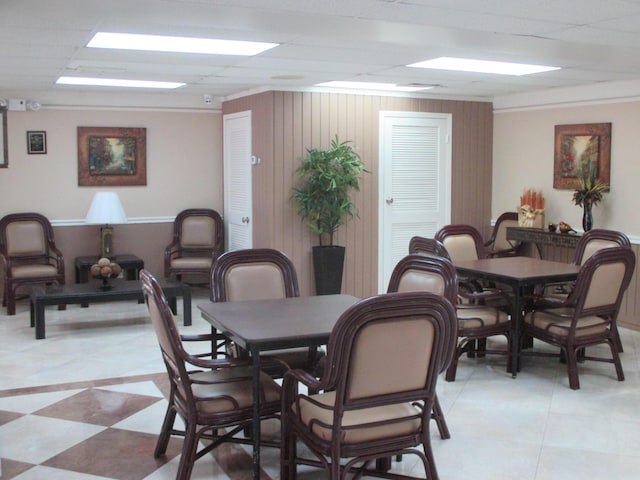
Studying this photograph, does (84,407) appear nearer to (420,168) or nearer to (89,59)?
(89,59)

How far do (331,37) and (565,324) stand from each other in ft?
7.88

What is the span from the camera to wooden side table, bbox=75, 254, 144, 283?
24.1 ft

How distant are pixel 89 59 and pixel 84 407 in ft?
7.93

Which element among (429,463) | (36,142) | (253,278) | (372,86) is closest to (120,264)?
(36,142)

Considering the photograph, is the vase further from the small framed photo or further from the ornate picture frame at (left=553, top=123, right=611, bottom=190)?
the small framed photo

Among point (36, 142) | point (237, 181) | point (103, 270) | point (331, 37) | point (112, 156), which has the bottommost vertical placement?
point (103, 270)

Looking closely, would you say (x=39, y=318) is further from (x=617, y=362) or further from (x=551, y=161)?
(x=551, y=161)

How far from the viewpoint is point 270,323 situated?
3.39m

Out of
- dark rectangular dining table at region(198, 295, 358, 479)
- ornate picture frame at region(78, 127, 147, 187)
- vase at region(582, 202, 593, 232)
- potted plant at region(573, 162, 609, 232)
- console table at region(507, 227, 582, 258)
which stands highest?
ornate picture frame at region(78, 127, 147, 187)

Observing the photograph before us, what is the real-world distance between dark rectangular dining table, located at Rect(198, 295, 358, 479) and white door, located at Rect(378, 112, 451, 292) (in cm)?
348

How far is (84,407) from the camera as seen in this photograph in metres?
4.28

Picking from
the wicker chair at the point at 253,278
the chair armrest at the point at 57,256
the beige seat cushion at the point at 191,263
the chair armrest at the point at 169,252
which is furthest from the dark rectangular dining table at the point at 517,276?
the chair armrest at the point at 57,256

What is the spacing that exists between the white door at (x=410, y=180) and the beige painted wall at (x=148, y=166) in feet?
6.68

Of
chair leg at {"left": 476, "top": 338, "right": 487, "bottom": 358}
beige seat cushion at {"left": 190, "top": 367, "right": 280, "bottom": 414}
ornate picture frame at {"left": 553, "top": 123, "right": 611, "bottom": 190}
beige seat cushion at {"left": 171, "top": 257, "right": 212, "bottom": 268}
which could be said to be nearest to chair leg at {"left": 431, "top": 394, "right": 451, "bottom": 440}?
beige seat cushion at {"left": 190, "top": 367, "right": 280, "bottom": 414}
